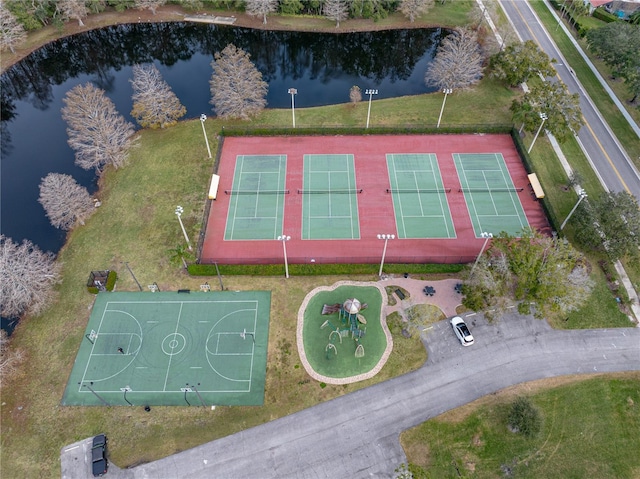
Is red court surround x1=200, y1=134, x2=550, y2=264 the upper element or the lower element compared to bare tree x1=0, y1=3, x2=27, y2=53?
lower

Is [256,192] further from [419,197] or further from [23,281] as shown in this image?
[23,281]

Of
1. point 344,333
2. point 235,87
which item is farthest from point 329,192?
point 235,87

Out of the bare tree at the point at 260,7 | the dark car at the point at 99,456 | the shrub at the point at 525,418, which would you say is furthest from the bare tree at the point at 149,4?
the shrub at the point at 525,418

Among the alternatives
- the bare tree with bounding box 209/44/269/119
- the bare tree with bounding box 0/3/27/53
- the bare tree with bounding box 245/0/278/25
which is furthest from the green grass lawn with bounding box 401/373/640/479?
the bare tree with bounding box 0/3/27/53

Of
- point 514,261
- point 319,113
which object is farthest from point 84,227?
point 514,261

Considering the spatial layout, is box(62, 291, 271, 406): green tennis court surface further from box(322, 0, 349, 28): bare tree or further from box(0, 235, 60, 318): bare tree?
box(322, 0, 349, 28): bare tree

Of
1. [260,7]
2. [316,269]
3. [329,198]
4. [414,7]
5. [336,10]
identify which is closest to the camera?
[316,269]
